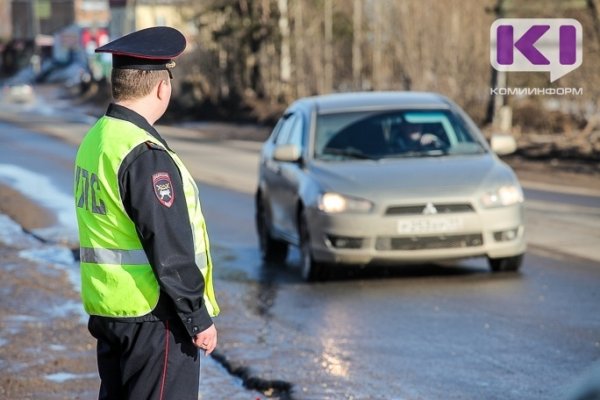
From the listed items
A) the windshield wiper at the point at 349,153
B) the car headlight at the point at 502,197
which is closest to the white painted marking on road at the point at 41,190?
the windshield wiper at the point at 349,153

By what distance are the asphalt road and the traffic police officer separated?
2.67 meters

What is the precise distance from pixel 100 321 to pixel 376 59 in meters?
33.3

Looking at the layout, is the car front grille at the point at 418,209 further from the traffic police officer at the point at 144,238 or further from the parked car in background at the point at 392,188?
the traffic police officer at the point at 144,238

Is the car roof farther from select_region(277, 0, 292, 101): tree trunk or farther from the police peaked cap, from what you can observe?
select_region(277, 0, 292, 101): tree trunk

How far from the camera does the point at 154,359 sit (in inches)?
168

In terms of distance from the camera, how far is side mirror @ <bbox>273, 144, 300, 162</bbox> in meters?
11.5

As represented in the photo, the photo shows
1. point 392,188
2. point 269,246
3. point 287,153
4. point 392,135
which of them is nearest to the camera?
point 392,188

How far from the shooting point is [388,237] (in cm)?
1052

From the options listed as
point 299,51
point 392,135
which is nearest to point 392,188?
point 392,135

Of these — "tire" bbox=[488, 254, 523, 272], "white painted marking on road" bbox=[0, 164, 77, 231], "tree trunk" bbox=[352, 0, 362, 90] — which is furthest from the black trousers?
"tree trunk" bbox=[352, 0, 362, 90]

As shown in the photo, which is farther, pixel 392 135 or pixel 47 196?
pixel 47 196

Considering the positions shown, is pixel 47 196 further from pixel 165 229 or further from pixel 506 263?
pixel 165 229

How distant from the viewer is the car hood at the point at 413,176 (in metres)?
10.6

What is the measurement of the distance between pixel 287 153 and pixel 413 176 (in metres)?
1.24
